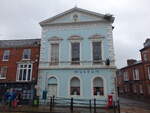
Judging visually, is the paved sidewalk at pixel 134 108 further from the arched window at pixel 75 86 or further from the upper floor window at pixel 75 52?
the upper floor window at pixel 75 52

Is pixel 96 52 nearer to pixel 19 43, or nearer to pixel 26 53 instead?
pixel 26 53

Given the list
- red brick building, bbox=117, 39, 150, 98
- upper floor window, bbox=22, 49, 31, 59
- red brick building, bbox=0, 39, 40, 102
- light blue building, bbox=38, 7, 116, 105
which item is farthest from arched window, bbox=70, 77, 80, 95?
red brick building, bbox=117, 39, 150, 98

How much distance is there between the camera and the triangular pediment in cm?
2144

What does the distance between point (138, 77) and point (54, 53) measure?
2162cm

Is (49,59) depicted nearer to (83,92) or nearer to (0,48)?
(83,92)

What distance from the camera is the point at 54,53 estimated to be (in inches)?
847

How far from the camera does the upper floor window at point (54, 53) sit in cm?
2098

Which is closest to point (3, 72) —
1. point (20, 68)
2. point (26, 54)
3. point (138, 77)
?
point (20, 68)

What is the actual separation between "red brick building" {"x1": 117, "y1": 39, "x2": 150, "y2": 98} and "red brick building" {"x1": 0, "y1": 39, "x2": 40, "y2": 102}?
2141 centimetres

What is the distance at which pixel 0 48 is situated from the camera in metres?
24.4

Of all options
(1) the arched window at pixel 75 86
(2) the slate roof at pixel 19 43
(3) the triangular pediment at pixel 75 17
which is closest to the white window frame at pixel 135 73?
(3) the triangular pediment at pixel 75 17

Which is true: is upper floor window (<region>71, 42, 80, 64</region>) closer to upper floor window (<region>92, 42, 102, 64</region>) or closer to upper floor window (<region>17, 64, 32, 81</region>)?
upper floor window (<region>92, 42, 102, 64</region>)

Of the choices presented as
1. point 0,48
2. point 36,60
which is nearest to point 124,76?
point 36,60

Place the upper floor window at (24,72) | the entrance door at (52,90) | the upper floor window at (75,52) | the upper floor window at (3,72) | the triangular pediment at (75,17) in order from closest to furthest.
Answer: the entrance door at (52,90)
the upper floor window at (75,52)
the triangular pediment at (75,17)
the upper floor window at (24,72)
the upper floor window at (3,72)
